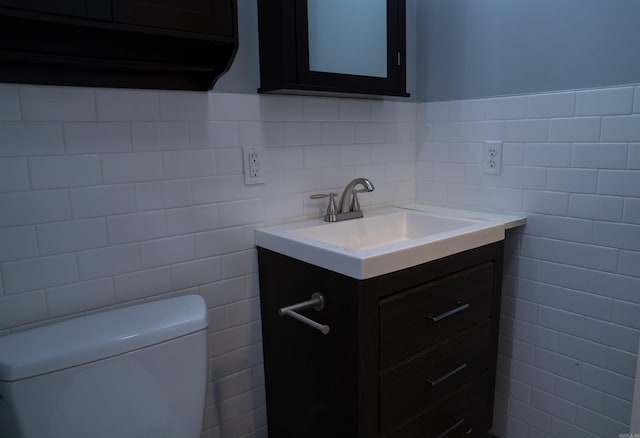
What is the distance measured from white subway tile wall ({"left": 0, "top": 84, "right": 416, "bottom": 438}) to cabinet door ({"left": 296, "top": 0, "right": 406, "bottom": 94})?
5.7 inches

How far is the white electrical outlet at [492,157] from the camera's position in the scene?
1546 mm

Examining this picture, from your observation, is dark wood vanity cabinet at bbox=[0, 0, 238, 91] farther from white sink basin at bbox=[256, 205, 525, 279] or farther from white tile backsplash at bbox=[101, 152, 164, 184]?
white sink basin at bbox=[256, 205, 525, 279]

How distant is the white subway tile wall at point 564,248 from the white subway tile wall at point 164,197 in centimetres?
54

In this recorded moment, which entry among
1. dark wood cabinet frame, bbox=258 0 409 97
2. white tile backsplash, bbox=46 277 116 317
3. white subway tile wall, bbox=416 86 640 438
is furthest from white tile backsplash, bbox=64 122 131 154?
white subway tile wall, bbox=416 86 640 438

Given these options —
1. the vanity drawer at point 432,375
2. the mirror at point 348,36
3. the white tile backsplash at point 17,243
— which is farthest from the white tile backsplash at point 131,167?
the vanity drawer at point 432,375

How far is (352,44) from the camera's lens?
4.81 ft

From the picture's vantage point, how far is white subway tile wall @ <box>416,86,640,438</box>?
4.19ft

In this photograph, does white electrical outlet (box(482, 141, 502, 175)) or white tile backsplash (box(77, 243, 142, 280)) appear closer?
white tile backsplash (box(77, 243, 142, 280))

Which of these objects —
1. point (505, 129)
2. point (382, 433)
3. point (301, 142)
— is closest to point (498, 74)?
point (505, 129)

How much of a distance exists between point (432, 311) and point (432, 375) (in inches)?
7.9

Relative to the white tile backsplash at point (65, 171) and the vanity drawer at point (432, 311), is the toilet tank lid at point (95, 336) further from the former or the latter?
the vanity drawer at point (432, 311)

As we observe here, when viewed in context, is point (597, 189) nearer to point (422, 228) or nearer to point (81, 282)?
point (422, 228)

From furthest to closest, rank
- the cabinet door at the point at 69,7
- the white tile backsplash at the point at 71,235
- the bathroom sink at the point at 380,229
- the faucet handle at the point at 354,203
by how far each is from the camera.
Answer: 1. the faucet handle at the point at 354,203
2. the bathroom sink at the point at 380,229
3. the white tile backsplash at the point at 71,235
4. the cabinet door at the point at 69,7

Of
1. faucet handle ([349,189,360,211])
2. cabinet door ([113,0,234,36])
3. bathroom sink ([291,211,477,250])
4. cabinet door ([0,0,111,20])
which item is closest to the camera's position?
cabinet door ([0,0,111,20])
